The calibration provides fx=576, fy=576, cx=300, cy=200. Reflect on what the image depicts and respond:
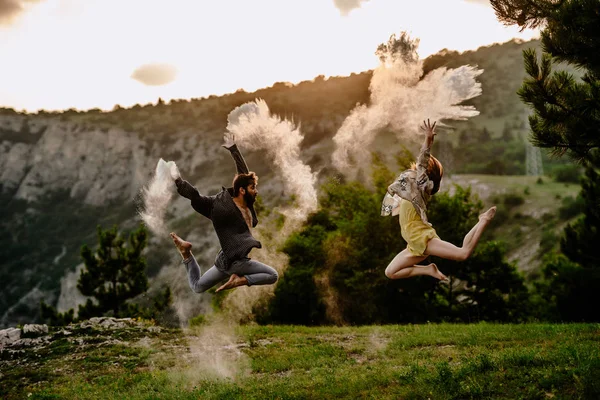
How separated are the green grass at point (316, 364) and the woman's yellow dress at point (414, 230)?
2.61m

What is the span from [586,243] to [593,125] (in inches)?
783

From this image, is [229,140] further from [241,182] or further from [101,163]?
[101,163]

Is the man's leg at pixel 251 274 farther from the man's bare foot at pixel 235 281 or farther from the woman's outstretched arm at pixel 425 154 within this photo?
the woman's outstretched arm at pixel 425 154

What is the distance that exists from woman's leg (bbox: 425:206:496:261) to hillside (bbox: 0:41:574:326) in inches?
3402

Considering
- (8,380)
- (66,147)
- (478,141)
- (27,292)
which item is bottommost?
(27,292)

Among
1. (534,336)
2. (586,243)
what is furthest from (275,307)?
(534,336)

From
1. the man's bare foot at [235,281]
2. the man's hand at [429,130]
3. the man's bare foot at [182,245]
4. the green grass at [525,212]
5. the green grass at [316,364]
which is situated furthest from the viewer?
the green grass at [525,212]

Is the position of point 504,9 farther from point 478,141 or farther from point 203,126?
point 203,126

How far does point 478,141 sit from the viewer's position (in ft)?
422

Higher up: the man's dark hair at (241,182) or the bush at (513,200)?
the man's dark hair at (241,182)

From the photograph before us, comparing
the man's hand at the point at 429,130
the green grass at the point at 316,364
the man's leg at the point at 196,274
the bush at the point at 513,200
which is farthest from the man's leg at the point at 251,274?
the bush at the point at 513,200

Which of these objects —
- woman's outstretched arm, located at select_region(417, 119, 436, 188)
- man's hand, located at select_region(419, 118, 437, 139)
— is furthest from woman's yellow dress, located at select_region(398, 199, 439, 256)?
man's hand, located at select_region(419, 118, 437, 139)

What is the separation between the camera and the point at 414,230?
8867 mm

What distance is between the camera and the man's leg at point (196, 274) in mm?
9008
